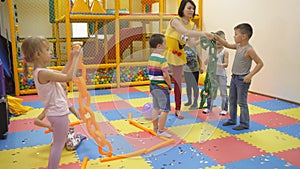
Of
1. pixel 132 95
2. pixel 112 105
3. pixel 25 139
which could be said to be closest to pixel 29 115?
pixel 25 139

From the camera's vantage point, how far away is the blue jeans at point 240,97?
2984 mm

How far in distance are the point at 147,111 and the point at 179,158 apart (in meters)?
1.12

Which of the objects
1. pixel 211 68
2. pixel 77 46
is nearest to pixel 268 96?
pixel 211 68

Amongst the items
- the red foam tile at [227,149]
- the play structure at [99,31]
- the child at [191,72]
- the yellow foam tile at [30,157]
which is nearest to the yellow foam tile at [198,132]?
the red foam tile at [227,149]

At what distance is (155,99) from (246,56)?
989mm

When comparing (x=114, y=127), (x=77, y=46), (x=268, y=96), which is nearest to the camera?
(x=77, y=46)

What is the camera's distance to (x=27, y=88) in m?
4.97

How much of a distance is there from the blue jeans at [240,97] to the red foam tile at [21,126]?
2.10 meters

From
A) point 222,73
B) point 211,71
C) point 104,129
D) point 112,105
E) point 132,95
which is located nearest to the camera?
point 104,129

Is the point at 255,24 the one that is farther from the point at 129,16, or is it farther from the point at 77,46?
the point at 77,46

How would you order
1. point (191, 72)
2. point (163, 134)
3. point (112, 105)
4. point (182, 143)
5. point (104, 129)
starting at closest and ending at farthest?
1. point (182, 143)
2. point (163, 134)
3. point (104, 129)
4. point (191, 72)
5. point (112, 105)

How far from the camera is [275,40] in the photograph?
428 centimetres

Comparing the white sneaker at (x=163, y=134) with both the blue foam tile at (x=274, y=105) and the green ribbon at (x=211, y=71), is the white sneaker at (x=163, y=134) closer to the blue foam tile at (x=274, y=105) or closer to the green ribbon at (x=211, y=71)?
the green ribbon at (x=211, y=71)

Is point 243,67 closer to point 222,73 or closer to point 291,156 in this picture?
Answer: point 222,73
